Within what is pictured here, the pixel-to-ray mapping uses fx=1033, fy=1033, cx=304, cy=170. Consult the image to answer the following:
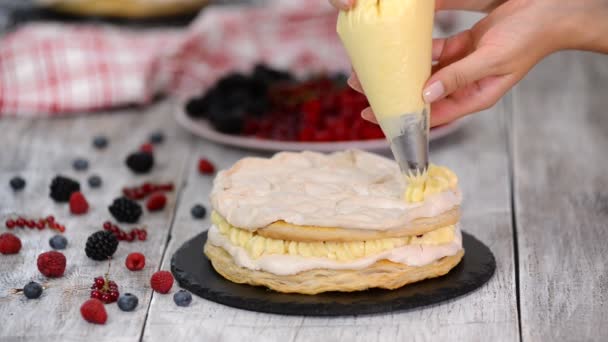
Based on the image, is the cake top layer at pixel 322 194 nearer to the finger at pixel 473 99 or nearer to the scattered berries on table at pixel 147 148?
the finger at pixel 473 99

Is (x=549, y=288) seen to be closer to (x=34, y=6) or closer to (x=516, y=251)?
(x=516, y=251)

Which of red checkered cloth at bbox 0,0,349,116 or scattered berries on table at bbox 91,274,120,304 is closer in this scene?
scattered berries on table at bbox 91,274,120,304

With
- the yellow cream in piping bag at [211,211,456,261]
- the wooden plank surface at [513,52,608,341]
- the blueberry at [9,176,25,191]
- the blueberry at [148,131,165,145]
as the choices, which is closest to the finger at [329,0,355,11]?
the yellow cream in piping bag at [211,211,456,261]

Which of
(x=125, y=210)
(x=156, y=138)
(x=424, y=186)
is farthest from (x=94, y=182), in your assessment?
(x=424, y=186)

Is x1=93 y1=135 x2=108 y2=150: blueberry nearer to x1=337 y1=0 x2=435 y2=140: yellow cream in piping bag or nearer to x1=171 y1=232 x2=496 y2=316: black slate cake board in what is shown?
x1=171 y1=232 x2=496 y2=316: black slate cake board

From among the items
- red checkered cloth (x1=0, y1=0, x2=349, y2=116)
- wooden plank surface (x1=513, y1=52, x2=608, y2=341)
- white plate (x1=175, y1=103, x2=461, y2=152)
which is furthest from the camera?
red checkered cloth (x1=0, y1=0, x2=349, y2=116)

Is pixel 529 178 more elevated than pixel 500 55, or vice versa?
pixel 500 55

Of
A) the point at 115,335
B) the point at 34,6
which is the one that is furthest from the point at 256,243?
the point at 34,6

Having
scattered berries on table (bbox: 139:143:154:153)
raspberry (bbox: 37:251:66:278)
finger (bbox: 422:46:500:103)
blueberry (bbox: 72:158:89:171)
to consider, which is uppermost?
finger (bbox: 422:46:500:103)
